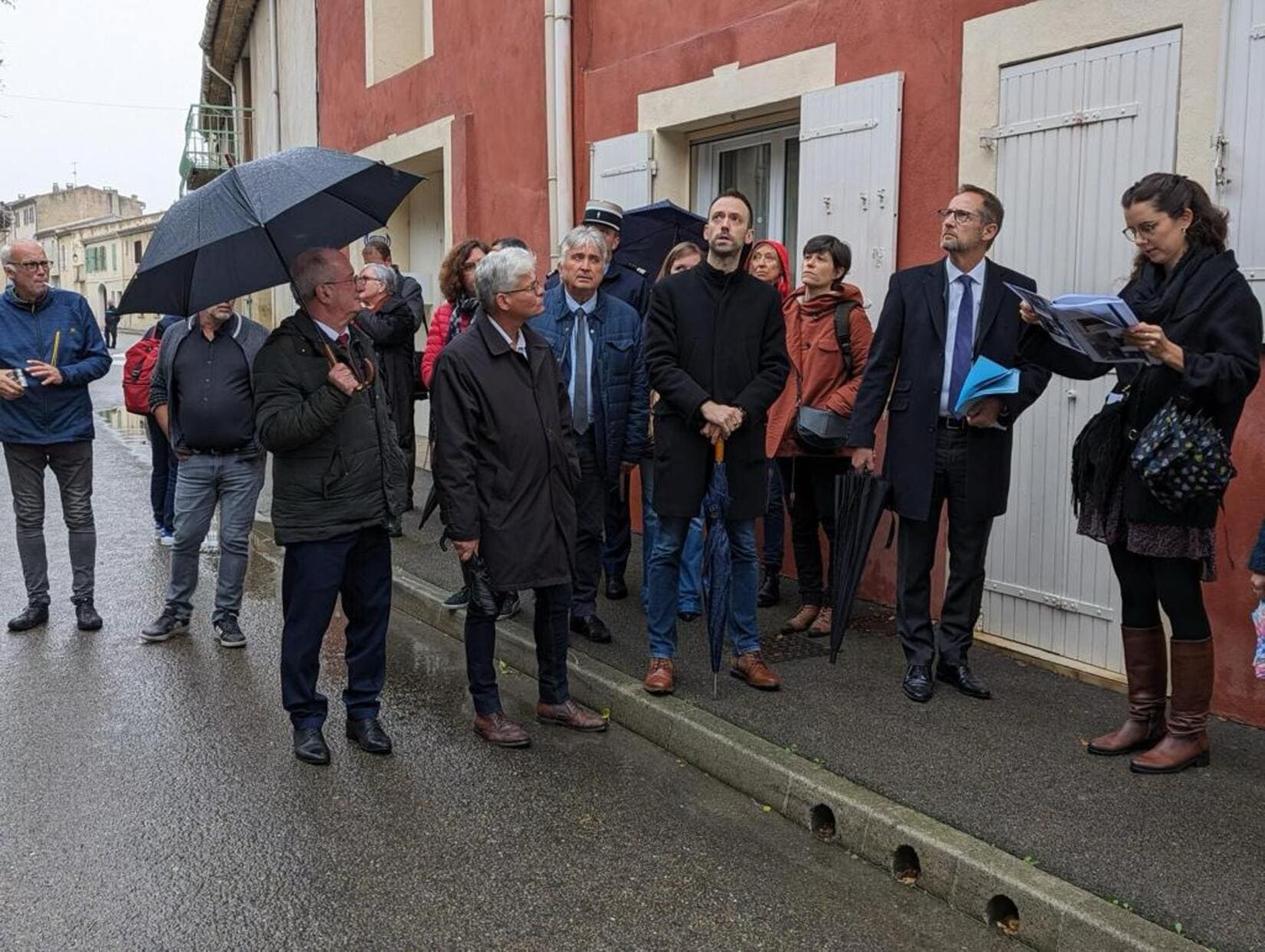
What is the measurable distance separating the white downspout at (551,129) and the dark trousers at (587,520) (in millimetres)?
3852

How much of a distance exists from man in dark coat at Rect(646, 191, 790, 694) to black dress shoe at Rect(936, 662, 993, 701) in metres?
0.76

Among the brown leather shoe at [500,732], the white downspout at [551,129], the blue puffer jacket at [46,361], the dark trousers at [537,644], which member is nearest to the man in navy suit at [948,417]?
the dark trousers at [537,644]

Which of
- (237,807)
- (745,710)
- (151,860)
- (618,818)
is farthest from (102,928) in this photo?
(745,710)

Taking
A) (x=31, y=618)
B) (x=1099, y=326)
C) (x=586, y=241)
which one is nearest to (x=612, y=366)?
(x=586, y=241)

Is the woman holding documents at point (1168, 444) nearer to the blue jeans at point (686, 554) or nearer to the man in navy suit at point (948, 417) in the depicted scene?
the man in navy suit at point (948, 417)

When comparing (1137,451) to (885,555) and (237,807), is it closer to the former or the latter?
(885,555)

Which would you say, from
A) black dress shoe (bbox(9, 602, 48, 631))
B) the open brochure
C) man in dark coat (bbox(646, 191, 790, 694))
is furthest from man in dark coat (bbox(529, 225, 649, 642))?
black dress shoe (bbox(9, 602, 48, 631))

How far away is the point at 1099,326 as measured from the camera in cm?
377

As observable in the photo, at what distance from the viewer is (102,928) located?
130 inches

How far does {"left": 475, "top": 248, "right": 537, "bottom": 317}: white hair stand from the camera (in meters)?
4.50

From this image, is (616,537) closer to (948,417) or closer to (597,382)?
(597,382)

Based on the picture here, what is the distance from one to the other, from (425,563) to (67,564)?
2.57m

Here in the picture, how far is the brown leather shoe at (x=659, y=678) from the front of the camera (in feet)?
16.4

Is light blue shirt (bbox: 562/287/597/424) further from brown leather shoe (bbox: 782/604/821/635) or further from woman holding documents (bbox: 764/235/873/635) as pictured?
brown leather shoe (bbox: 782/604/821/635)
